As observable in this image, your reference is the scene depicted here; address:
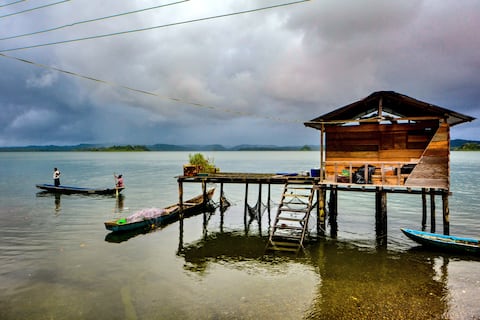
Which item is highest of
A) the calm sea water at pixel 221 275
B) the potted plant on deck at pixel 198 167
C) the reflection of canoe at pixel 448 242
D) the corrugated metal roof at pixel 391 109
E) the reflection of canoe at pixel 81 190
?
the corrugated metal roof at pixel 391 109

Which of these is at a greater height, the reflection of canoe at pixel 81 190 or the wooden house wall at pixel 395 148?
the wooden house wall at pixel 395 148

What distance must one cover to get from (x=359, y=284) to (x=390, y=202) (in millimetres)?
23894

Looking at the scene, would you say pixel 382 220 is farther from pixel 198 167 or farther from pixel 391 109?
pixel 198 167

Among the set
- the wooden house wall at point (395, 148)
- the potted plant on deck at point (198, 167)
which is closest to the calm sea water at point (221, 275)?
the potted plant on deck at point (198, 167)

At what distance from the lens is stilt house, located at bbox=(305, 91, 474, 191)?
17.1 m

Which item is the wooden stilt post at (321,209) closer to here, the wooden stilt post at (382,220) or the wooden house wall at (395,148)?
the wooden house wall at (395,148)

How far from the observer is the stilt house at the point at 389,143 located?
17.1 m

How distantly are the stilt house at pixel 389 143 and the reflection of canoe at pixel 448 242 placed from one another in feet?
8.91

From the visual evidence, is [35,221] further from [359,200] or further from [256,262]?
[359,200]

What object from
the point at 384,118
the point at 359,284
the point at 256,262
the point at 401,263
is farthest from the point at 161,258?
the point at 384,118

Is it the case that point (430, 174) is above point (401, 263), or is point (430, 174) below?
above

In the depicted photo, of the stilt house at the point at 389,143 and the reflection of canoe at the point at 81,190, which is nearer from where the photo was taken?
the stilt house at the point at 389,143

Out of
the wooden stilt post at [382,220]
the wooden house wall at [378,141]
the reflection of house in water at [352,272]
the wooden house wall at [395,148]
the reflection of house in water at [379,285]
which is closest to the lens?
the reflection of house in water at [379,285]

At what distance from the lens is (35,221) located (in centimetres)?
2512
